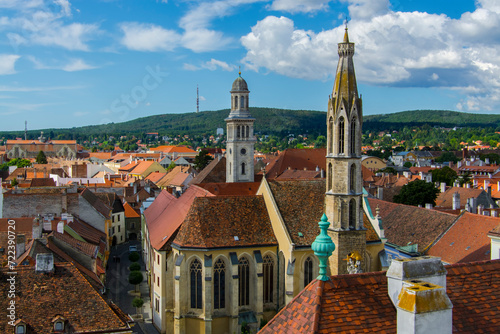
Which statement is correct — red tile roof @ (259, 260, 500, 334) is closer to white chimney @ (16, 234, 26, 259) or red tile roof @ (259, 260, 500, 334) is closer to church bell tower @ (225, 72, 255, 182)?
white chimney @ (16, 234, 26, 259)

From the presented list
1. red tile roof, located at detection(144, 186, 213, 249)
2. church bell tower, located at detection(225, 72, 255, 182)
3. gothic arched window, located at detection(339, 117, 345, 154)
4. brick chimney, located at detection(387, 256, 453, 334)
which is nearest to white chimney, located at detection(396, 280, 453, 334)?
brick chimney, located at detection(387, 256, 453, 334)

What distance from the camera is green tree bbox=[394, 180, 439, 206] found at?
6462cm

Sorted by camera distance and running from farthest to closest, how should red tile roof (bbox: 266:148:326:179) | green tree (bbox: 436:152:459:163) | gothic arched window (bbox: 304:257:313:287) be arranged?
1. green tree (bbox: 436:152:459:163)
2. red tile roof (bbox: 266:148:326:179)
3. gothic arched window (bbox: 304:257:313:287)

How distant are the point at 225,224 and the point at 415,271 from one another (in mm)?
23730

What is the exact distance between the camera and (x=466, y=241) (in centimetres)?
3925

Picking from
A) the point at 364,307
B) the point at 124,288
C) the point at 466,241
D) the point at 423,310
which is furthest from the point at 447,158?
the point at 423,310

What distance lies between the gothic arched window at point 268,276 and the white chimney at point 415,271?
916 inches

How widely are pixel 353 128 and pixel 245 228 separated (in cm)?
945

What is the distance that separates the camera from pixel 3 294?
21.7 m

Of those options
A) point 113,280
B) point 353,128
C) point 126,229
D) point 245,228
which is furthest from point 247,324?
Result: point 126,229

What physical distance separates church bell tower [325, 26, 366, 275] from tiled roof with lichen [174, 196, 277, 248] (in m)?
5.37

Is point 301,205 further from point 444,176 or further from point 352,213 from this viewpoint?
point 444,176

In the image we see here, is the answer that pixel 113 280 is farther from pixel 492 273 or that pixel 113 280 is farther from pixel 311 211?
pixel 492 273

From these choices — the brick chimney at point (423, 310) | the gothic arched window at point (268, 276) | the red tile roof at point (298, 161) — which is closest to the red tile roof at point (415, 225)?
the gothic arched window at point (268, 276)
